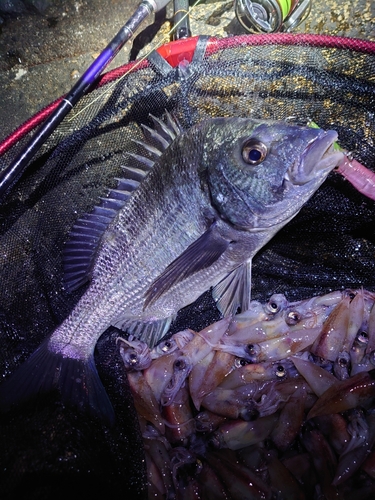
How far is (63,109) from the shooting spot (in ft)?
8.64

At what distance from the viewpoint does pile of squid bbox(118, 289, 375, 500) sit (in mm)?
2467

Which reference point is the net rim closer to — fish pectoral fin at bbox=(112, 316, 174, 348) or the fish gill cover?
the fish gill cover

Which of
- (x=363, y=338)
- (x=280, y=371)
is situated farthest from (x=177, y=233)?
(x=363, y=338)

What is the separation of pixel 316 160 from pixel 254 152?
0.32 m

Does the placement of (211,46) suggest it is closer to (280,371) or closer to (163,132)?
(163,132)

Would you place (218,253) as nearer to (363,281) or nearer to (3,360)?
(363,281)

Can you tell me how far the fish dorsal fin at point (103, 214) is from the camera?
2592 millimetres

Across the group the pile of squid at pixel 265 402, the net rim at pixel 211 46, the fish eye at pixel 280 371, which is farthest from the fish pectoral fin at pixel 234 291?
the net rim at pixel 211 46

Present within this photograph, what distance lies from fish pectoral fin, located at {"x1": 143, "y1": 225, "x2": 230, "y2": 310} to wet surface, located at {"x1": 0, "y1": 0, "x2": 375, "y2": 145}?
266cm

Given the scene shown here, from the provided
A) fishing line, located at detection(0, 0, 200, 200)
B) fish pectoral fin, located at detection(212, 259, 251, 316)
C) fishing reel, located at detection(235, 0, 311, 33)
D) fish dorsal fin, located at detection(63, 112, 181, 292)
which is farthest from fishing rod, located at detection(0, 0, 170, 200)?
fish pectoral fin, located at detection(212, 259, 251, 316)

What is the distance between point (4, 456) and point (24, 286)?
1126 millimetres

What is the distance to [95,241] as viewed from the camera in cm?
264

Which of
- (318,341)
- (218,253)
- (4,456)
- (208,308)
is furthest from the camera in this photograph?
(208,308)

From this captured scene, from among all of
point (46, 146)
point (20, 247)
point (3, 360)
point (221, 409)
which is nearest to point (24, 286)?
point (20, 247)
